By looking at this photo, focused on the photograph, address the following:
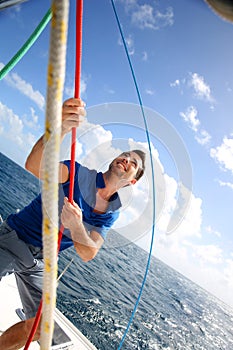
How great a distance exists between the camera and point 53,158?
534 millimetres

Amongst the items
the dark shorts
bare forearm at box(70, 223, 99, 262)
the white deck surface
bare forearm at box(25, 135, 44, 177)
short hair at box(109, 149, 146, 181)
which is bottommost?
the white deck surface

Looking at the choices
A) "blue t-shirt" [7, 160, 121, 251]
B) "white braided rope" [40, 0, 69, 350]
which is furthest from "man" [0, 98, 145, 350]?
"white braided rope" [40, 0, 69, 350]

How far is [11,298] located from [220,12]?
2538mm

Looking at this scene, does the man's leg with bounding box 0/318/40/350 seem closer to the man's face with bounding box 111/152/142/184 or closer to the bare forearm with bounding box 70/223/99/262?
the bare forearm with bounding box 70/223/99/262

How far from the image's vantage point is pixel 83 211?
1587 millimetres

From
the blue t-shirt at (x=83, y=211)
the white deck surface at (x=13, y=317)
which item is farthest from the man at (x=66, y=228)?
the white deck surface at (x=13, y=317)

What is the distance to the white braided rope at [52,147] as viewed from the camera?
0.45 meters

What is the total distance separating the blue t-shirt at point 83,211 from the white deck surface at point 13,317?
2.83 ft

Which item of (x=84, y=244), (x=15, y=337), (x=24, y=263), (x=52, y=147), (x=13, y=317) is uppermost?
(x=52, y=147)

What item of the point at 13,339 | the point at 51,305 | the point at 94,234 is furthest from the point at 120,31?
the point at 13,339

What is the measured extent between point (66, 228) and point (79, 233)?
11 centimetres

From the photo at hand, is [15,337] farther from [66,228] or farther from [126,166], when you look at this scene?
[126,166]

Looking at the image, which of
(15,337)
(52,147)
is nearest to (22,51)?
(52,147)

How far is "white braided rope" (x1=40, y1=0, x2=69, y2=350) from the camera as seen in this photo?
0.45 metres
